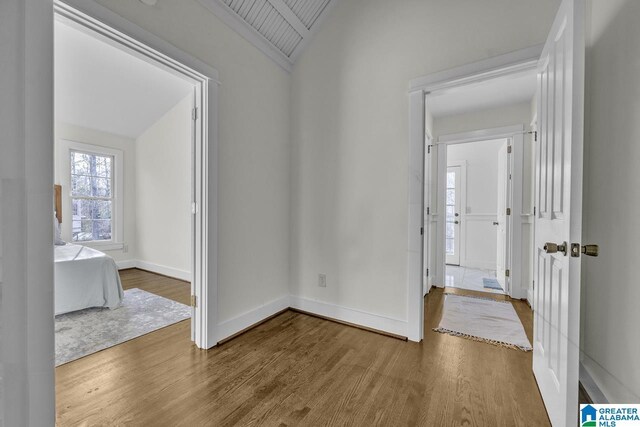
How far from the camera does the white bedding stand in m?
2.57

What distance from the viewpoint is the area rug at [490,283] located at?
376cm

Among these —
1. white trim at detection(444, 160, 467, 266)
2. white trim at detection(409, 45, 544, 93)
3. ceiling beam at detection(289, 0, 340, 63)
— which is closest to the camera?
white trim at detection(409, 45, 544, 93)

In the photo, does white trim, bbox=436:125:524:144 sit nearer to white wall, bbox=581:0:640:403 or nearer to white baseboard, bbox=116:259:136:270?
white wall, bbox=581:0:640:403

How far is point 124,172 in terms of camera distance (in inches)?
181

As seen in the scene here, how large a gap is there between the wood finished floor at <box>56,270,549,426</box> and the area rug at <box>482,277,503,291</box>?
201 centimetres

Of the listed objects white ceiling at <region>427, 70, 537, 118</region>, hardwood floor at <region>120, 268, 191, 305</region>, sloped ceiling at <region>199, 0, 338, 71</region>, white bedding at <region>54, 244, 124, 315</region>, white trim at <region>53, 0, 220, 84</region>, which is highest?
sloped ceiling at <region>199, 0, 338, 71</region>

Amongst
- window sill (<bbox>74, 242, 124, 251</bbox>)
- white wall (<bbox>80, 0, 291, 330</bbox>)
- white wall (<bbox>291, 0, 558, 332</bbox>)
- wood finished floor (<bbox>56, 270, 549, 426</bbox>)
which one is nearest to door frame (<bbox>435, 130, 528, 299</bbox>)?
wood finished floor (<bbox>56, 270, 549, 426</bbox>)

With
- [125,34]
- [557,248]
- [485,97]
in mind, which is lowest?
[557,248]

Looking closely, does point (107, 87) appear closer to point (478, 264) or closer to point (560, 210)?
point (560, 210)

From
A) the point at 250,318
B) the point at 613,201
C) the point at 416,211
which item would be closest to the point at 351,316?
the point at 250,318

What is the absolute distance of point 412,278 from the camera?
2158 mm

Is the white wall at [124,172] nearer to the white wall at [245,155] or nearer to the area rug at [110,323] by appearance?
the area rug at [110,323]

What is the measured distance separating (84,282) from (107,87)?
2411 millimetres

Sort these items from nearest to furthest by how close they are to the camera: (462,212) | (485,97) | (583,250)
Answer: (583,250)
(485,97)
(462,212)
